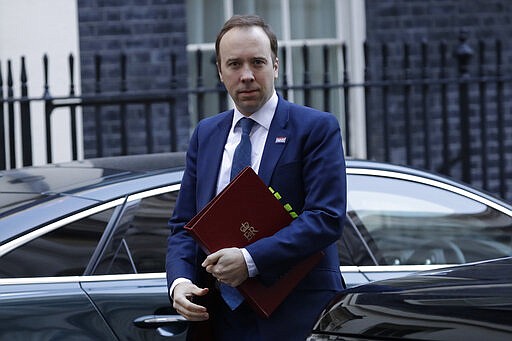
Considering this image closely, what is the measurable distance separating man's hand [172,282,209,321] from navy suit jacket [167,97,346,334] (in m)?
0.07

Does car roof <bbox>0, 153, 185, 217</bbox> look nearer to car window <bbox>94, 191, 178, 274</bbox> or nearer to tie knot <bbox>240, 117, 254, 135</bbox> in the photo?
car window <bbox>94, 191, 178, 274</bbox>

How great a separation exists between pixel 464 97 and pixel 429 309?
638 centimetres

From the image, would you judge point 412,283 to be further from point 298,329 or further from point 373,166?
point 373,166

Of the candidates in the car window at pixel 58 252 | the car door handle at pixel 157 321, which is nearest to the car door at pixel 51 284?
the car window at pixel 58 252

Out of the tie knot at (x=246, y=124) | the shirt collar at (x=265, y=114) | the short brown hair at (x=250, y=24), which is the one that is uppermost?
the short brown hair at (x=250, y=24)

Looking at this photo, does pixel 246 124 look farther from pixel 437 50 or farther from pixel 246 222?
pixel 437 50

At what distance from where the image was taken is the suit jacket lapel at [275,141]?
3713 millimetres

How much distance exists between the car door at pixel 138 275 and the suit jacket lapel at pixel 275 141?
92 cm

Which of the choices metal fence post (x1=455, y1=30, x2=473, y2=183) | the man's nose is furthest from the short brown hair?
metal fence post (x1=455, y1=30, x2=473, y2=183)

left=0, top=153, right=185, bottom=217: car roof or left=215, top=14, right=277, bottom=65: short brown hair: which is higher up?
left=215, top=14, right=277, bottom=65: short brown hair

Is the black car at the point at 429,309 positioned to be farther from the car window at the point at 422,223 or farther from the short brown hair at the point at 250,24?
the car window at the point at 422,223

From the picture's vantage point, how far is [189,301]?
11.9 feet

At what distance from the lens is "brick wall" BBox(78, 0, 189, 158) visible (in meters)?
9.68

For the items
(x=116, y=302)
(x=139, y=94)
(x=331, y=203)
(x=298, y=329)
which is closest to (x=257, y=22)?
(x=331, y=203)
